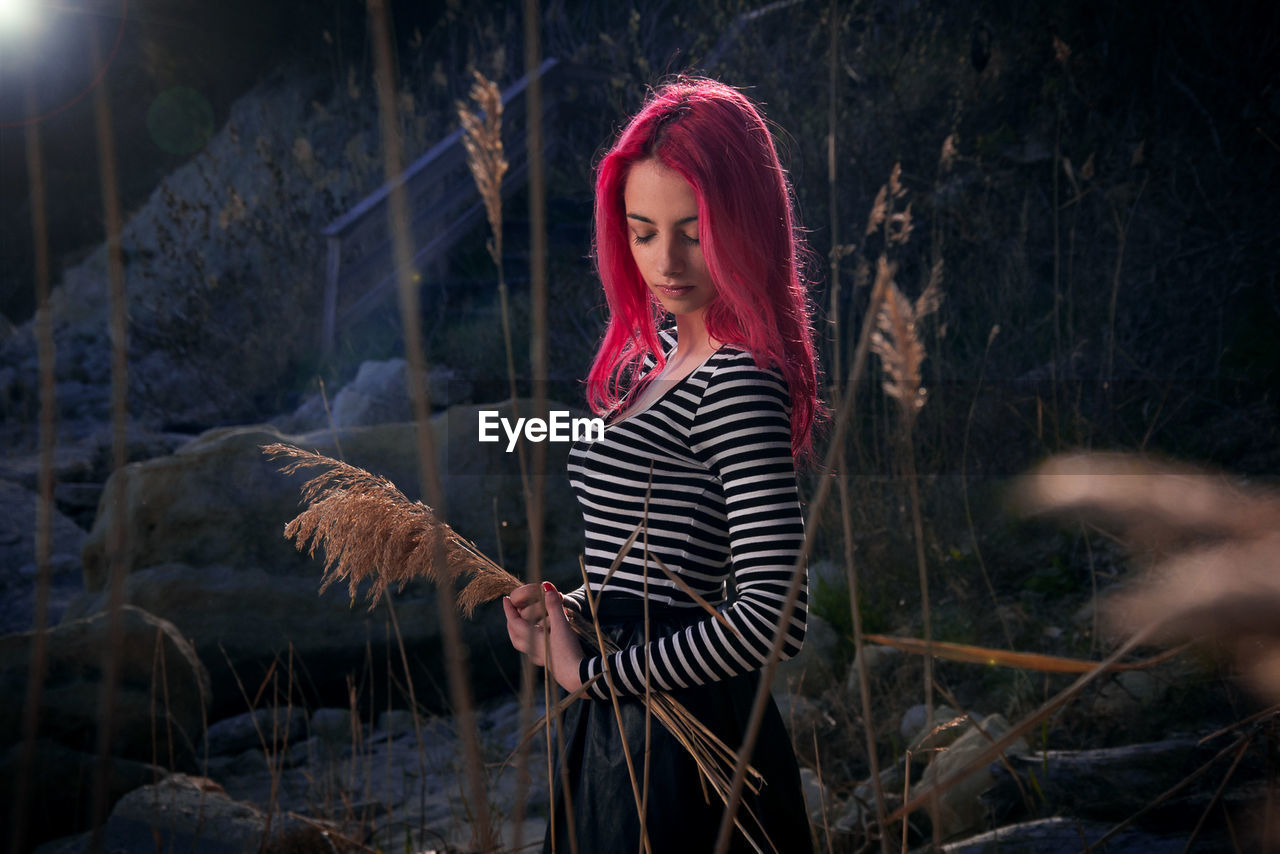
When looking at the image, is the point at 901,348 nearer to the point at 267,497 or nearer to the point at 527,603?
the point at 527,603

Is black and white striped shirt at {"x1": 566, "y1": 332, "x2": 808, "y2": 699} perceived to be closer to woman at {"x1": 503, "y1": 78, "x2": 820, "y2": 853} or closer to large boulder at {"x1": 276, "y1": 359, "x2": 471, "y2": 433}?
woman at {"x1": 503, "y1": 78, "x2": 820, "y2": 853}

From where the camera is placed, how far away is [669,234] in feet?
4.57

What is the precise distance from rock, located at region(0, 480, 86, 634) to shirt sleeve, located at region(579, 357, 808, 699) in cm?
380

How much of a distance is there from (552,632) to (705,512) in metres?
0.28

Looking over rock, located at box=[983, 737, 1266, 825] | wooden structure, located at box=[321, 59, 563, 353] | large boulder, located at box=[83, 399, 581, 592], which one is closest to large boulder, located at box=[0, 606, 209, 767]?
large boulder, located at box=[83, 399, 581, 592]

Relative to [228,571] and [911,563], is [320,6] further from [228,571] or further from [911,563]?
[911,563]

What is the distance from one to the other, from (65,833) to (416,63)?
6957mm

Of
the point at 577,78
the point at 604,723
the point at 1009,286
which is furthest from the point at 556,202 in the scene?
the point at 604,723

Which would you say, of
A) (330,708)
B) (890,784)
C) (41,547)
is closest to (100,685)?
(330,708)

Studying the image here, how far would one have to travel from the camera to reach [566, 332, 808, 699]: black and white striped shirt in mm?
1171

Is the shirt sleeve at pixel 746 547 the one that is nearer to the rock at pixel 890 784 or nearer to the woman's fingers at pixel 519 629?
the woman's fingers at pixel 519 629

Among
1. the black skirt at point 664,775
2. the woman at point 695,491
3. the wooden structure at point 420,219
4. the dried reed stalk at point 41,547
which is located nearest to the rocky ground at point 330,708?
the black skirt at point 664,775

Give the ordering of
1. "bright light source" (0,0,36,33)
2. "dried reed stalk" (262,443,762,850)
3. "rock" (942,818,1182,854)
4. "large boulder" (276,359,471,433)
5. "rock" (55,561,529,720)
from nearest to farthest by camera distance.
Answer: "dried reed stalk" (262,443,762,850)
"rock" (942,818,1182,854)
"rock" (55,561,529,720)
"large boulder" (276,359,471,433)
"bright light source" (0,0,36,33)

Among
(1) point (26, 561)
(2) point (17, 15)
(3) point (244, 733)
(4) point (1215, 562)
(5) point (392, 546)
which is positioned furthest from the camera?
(2) point (17, 15)
